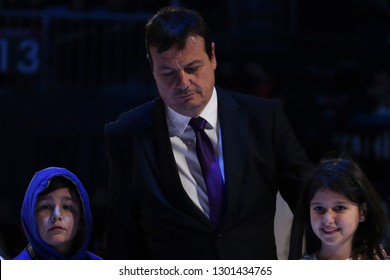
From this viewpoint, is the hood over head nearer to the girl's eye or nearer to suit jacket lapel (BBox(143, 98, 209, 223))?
the girl's eye

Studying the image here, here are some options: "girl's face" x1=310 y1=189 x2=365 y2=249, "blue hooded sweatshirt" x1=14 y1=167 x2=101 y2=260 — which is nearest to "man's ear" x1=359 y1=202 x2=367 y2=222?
"girl's face" x1=310 y1=189 x2=365 y2=249

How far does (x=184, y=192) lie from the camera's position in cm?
266

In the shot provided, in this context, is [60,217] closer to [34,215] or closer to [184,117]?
[34,215]

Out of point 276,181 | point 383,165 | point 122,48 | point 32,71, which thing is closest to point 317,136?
point 383,165

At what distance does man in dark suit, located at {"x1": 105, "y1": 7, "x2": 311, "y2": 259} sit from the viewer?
2.62 m

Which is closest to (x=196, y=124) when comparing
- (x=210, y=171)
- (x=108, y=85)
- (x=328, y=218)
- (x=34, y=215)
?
(x=210, y=171)

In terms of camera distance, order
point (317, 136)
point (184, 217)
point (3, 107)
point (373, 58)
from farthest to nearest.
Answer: point (373, 58), point (317, 136), point (3, 107), point (184, 217)

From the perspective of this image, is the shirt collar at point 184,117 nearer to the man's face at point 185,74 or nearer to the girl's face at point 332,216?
the man's face at point 185,74

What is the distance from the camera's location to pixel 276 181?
2762 millimetres

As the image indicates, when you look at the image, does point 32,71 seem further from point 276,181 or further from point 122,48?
point 276,181

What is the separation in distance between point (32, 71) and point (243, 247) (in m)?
5.01

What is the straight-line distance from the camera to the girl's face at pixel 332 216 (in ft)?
8.75

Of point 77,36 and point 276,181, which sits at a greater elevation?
point 77,36

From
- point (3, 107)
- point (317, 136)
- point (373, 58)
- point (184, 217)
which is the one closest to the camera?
point (184, 217)
